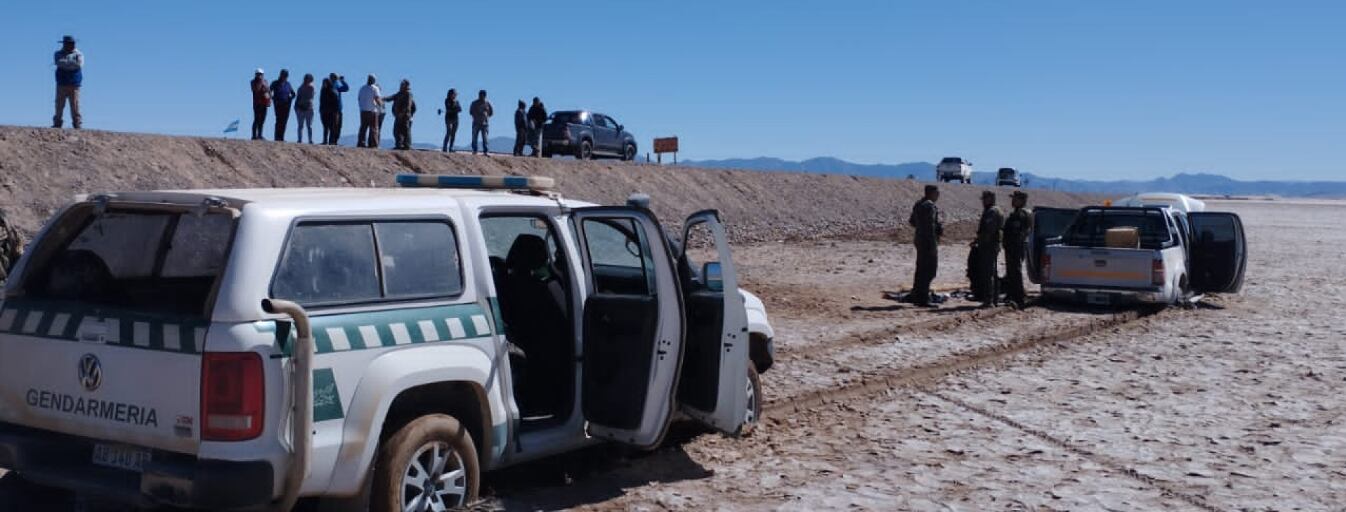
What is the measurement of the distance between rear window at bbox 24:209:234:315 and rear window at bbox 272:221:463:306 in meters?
0.38

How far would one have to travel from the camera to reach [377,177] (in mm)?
25859

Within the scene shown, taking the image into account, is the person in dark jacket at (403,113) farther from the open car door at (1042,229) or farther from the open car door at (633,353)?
the open car door at (633,353)

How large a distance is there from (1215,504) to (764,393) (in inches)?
155

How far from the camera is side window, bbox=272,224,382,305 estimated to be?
5480 mm

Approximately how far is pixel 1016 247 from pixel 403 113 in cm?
1491

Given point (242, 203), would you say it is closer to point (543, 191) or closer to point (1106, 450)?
point (543, 191)

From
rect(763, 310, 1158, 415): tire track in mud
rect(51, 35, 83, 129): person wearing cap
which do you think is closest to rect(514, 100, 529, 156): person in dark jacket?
rect(51, 35, 83, 129): person wearing cap

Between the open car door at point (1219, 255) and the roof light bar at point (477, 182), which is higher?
the roof light bar at point (477, 182)

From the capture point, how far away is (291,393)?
5266 millimetres

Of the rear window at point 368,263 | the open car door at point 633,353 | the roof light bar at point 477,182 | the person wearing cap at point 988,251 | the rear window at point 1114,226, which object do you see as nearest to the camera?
the rear window at point 368,263

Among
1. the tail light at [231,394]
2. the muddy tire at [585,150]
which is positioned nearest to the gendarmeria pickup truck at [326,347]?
the tail light at [231,394]

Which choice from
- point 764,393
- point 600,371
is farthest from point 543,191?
point 764,393

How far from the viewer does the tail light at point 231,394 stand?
5.16 metres

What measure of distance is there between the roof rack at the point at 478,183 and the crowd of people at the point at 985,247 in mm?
10677
